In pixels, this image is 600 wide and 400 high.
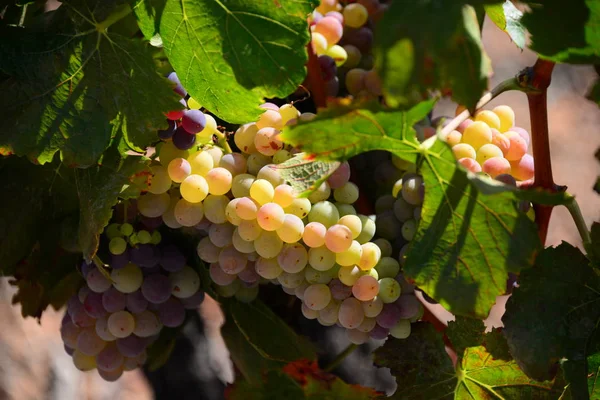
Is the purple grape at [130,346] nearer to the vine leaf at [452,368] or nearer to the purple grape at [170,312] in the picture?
the purple grape at [170,312]

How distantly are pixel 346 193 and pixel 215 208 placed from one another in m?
0.11

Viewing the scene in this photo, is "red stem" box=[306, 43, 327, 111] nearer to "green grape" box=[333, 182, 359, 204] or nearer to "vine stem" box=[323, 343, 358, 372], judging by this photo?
"green grape" box=[333, 182, 359, 204]

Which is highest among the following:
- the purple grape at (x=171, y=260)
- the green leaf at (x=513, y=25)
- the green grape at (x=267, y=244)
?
the green leaf at (x=513, y=25)

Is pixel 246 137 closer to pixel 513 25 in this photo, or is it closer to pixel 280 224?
pixel 280 224

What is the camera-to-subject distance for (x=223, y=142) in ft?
1.91

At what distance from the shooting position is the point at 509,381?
556 mm

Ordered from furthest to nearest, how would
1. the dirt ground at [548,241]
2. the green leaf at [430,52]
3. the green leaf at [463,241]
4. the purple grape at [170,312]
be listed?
the dirt ground at [548,241] → the purple grape at [170,312] → the green leaf at [463,241] → the green leaf at [430,52]

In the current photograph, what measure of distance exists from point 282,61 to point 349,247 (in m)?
0.16

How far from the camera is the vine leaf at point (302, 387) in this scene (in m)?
0.55

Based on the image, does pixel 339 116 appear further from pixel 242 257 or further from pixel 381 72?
pixel 242 257

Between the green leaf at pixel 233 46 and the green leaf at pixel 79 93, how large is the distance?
25mm

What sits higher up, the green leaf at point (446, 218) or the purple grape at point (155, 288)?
the green leaf at point (446, 218)

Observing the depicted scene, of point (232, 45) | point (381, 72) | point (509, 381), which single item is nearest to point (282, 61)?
point (232, 45)

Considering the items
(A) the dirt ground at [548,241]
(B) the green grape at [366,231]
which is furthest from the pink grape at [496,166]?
(A) the dirt ground at [548,241]
